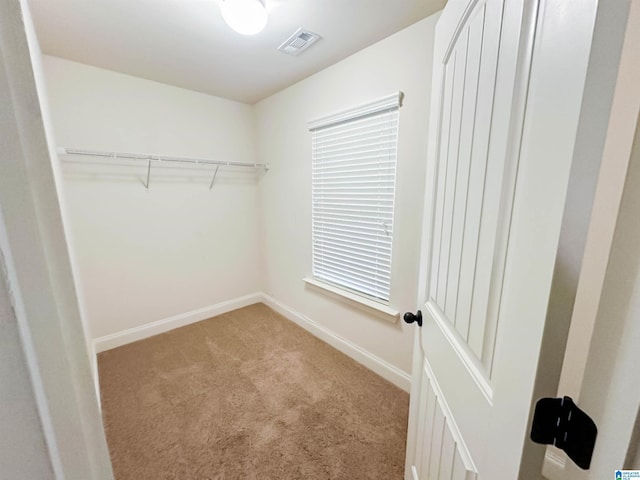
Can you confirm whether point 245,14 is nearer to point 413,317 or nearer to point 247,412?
point 413,317

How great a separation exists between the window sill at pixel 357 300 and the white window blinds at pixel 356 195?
51 mm

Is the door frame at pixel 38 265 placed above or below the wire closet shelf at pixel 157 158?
below

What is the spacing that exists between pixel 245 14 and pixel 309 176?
1.26m

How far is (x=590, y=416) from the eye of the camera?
0.36 meters

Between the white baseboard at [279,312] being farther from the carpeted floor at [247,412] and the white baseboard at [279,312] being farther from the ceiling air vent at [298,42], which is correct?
the ceiling air vent at [298,42]

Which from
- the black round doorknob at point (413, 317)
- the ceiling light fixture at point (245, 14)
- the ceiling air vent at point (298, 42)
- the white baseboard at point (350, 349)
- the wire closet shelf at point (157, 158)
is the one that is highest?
the ceiling air vent at point (298, 42)

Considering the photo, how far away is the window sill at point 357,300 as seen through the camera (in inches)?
73.5

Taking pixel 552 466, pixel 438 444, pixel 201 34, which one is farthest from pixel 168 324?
pixel 552 466

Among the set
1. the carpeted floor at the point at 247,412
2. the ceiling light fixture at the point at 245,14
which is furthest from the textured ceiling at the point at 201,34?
the carpeted floor at the point at 247,412

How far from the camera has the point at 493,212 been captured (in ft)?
1.88

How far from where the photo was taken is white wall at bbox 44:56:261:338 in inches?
79.7

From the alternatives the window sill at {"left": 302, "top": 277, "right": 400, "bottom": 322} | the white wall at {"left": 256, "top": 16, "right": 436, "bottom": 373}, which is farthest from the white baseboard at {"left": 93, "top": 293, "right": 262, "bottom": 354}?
the window sill at {"left": 302, "top": 277, "right": 400, "bottom": 322}

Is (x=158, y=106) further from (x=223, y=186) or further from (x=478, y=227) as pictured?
(x=478, y=227)

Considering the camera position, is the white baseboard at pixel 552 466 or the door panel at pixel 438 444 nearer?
the white baseboard at pixel 552 466
